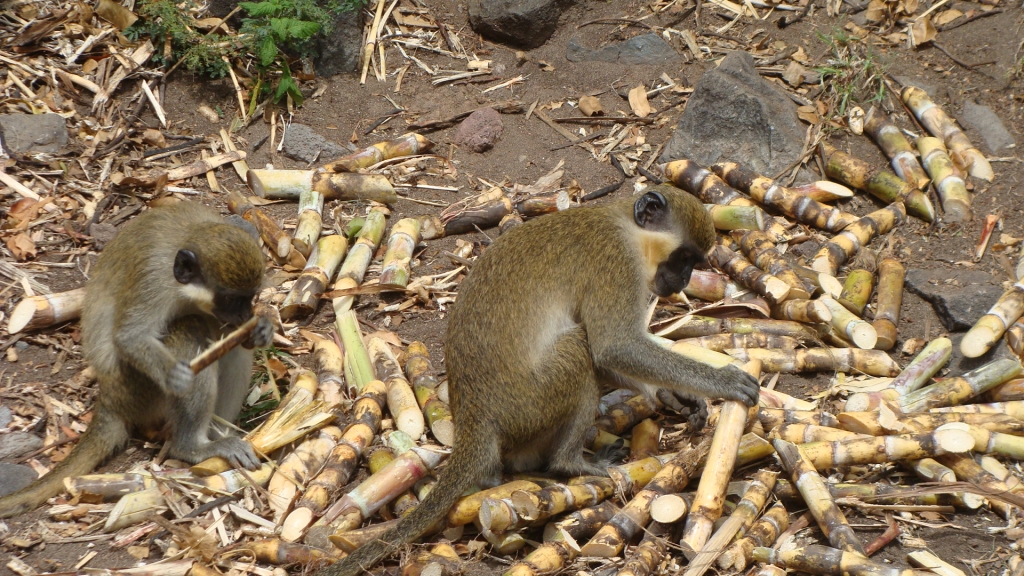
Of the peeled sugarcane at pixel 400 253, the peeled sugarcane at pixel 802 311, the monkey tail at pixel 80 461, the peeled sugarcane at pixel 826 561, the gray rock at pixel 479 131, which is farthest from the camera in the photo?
the gray rock at pixel 479 131

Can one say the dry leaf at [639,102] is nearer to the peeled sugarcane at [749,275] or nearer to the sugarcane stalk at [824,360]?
the peeled sugarcane at [749,275]

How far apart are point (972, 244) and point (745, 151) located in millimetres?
2209

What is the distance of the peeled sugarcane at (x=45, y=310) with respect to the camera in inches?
245

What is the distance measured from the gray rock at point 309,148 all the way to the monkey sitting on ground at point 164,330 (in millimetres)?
2714

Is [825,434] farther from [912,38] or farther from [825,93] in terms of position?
[912,38]

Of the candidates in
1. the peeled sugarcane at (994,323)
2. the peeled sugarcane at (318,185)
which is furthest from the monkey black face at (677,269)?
the peeled sugarcane at (318,185)

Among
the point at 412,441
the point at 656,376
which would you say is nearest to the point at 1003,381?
the point at 656,376

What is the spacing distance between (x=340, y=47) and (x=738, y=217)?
467 centimetres

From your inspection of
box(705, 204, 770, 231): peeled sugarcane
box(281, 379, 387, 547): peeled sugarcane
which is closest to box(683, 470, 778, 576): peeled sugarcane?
box(281, 379, 387, 547): peeled sugarcane

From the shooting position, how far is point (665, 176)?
27.9ft

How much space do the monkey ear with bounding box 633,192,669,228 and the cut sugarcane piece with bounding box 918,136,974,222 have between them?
3.41m

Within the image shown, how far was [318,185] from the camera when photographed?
319 inches

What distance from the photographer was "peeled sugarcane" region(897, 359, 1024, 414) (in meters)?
6.20

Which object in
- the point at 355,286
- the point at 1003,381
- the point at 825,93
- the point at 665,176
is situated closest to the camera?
the point at 1003,381
